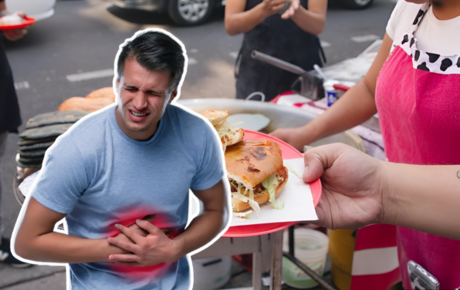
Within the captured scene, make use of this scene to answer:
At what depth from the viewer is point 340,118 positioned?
204 cm

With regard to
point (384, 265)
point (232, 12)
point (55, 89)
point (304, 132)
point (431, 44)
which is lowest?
point (55, 89)

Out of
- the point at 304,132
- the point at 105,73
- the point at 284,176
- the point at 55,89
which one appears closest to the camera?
the point at 284,176

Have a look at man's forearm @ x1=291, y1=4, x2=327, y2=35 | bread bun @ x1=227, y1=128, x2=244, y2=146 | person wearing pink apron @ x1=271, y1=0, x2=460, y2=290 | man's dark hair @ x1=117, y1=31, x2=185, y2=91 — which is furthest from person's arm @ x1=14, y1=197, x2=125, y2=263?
man's forearm @ x1=291, y1=4, x2=327, y2=35

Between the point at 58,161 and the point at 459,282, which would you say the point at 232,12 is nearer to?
the point at 459,282

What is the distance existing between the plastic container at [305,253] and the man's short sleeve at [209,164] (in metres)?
1.98

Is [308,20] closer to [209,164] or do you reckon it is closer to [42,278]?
[209,164]

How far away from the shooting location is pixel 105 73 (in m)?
6.61

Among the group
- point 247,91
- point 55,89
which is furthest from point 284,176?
point 55,89

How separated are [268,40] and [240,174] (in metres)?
1.72

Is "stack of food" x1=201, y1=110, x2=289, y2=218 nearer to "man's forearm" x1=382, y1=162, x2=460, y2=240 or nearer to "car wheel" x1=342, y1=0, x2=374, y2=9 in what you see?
"man's forearm" x1=382, y1=162, x2=460, y2=240

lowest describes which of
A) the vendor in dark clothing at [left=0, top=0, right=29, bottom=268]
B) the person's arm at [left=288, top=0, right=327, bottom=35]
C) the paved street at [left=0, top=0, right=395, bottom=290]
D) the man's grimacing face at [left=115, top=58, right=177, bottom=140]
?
the paved street at [left=0, top=0, right=395, bottom=290]

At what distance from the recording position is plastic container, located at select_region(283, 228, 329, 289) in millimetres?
2801

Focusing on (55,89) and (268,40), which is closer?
(268,40)

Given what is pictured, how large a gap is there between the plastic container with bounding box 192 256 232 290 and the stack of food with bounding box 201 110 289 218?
1.07m
